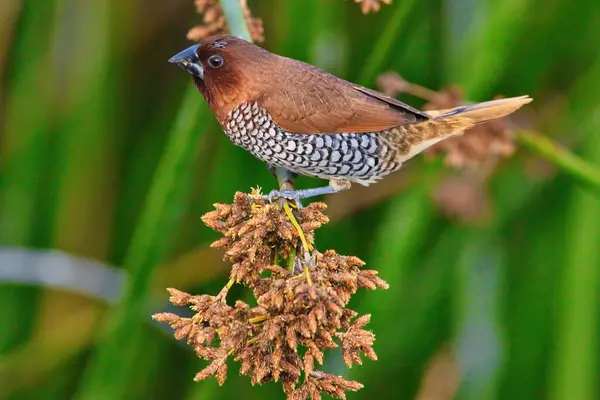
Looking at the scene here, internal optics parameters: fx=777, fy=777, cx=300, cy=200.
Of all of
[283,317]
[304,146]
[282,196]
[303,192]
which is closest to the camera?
[283,317]

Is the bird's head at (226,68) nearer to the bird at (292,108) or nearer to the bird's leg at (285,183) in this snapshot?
the bird at (292,108)

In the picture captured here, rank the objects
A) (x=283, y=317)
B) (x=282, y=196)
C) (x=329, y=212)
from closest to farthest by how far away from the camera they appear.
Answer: (x=283, y=317), (x=282, y=196), (x=329, y=212)

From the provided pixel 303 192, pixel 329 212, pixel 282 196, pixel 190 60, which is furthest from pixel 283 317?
pixel 329 212

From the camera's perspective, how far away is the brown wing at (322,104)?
1705mm

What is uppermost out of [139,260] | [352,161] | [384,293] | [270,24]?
[270,24]

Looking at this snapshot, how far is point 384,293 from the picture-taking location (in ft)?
7.16

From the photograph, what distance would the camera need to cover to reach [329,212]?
8.20ft

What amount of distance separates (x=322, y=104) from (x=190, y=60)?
30 centimetres

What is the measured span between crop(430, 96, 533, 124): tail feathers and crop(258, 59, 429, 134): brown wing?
0.29 ft

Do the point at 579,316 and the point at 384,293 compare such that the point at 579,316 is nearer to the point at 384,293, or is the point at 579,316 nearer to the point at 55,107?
the point at 384,293

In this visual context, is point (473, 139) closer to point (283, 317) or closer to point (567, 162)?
point (567, 162)

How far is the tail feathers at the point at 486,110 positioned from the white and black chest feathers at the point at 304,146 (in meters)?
0.18

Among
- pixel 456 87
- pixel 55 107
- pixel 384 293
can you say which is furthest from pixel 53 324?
pixel 456 87

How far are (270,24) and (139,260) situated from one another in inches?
43.5
